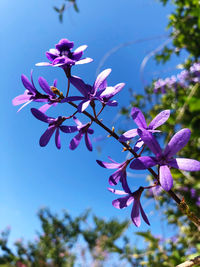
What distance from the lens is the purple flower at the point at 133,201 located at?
522 mm

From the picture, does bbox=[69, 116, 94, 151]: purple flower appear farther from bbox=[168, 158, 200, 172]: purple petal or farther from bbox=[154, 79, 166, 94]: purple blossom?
bbox=[154, 79, 166, 94]: purple blossom

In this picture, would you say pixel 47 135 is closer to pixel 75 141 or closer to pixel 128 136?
pixel 75 141

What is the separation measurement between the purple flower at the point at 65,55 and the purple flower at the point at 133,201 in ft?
1.05

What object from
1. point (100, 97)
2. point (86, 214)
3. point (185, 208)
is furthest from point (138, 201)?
point (86, 214)

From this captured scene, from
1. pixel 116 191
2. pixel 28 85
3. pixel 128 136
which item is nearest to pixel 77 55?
pixel 28 85

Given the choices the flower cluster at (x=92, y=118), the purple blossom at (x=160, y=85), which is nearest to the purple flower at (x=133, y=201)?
the flower cluster at (x=92, y=118)

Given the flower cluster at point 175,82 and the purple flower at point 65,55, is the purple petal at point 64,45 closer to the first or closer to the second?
the purple flower at point 65,55

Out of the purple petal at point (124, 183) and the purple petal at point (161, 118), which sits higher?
the purple petal at point (161, 118)

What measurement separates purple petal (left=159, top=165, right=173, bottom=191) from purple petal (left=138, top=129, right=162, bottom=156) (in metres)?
0.04

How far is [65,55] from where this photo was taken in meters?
0.59

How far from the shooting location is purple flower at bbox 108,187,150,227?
0.52 m

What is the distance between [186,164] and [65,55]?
402 mm

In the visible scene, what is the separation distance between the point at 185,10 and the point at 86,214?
43.5 feet

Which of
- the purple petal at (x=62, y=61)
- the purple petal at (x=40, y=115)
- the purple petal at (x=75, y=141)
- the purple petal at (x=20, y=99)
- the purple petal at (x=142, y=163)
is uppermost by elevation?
the purple petal at (x=62, y=61)
